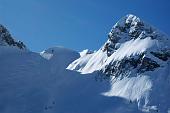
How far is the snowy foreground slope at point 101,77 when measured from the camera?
4178 inches

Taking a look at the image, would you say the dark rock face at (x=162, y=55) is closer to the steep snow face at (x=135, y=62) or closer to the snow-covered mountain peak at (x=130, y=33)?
the steep snow face at (x=135, y=62)

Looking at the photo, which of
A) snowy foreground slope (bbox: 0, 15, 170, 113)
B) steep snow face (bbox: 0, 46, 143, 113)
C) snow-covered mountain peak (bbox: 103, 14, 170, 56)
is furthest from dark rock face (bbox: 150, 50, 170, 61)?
steep snow face (bbox: 0, 46, 143, 113)

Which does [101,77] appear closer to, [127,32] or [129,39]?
[129,39]

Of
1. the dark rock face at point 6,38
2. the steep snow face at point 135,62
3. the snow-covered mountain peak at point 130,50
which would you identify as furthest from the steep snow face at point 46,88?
the snow-covered mountain peak at point 130,50

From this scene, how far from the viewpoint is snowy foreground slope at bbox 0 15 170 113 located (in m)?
106

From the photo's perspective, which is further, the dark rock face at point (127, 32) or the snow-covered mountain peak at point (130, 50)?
the dark rock face at point (127, 32)

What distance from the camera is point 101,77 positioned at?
121688 millimetres

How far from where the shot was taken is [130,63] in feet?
397

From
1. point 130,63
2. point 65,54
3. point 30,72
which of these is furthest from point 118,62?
point 65,54

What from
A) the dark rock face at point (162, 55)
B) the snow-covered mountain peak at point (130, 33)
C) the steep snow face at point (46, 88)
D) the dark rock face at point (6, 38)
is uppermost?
the snow-covered mountain peak at point (130, 33)

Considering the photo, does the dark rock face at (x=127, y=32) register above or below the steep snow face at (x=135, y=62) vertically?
above

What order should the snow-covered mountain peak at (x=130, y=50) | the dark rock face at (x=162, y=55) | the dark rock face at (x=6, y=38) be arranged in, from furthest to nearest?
1. the dark rock face at (x=6, y=38)
2. the dark rock face at (x=162, y=55)
3. the snow-covered mountain peak at (x=130, y=50)

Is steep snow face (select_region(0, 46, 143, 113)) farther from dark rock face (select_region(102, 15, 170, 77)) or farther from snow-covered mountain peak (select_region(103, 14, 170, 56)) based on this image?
snow-covered mountain peak (select_region(103, 14, 170, 56))

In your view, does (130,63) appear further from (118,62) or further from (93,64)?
(93,64)
